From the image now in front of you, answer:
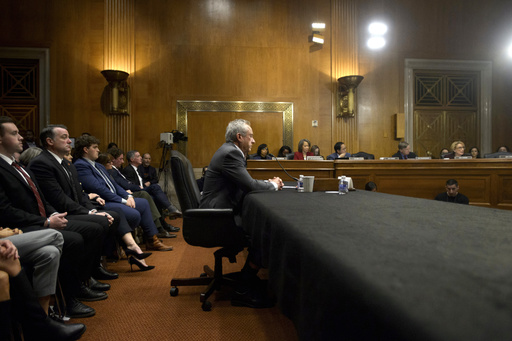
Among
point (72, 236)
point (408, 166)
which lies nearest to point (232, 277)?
point (72, 236)

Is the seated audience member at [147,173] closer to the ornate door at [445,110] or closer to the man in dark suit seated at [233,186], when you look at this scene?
the man in dark suit seated at [233,186]

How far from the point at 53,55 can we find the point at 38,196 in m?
5.21

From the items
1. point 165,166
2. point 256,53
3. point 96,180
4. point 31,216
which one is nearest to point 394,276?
point 31,216

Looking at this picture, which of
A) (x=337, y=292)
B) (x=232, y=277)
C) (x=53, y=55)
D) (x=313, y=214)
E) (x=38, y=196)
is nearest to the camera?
(x=337, y=292)

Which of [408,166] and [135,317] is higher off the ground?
[408,166]

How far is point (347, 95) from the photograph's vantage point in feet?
20.5

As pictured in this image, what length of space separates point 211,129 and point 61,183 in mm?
4070

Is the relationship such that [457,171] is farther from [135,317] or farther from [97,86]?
[97,86]

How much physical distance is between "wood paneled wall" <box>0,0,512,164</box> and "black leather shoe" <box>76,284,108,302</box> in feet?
14.0

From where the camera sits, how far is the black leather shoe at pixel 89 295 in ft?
6.55

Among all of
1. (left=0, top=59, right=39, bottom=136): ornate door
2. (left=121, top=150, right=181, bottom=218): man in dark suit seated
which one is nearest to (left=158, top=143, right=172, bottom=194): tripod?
(left=121, top=150, right=181, bottom=218): man in dark suit seated

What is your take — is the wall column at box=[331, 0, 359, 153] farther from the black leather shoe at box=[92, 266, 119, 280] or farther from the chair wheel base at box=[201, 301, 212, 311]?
the chair wheel base at box=[201, 301, 212, 311]

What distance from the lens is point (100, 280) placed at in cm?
239

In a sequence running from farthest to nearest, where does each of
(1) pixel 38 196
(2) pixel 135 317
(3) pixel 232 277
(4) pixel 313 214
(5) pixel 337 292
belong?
(3) pixel 232 277
(1) pixel 38 196
(2) pixel 135 317
(4) pixel 313 214
(5) pixel 337 292
